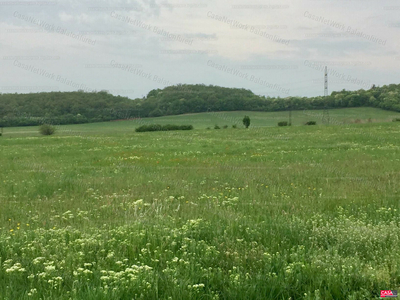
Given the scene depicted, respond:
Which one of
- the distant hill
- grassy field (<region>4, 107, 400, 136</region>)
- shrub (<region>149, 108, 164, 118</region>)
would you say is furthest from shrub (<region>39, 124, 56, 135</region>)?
shrub (<region>149, 108, 164, 118</region>)

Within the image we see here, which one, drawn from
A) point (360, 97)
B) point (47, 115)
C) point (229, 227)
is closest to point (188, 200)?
point (229, 227)

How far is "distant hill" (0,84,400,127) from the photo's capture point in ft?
329

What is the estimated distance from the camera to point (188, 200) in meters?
9.25

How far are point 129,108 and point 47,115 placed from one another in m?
24.4

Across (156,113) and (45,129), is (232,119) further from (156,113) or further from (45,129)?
(45,129)

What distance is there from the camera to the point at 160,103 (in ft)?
381

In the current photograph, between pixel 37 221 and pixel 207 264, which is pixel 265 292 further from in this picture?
pixel 37 221

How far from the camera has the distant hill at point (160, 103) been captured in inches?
3947

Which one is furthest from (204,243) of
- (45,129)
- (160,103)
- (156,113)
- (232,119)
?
(160,103)

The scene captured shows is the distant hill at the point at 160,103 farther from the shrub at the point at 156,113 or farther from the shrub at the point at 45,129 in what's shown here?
the shrub at the point at 45,129

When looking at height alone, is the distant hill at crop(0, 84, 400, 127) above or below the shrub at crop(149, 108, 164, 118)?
above

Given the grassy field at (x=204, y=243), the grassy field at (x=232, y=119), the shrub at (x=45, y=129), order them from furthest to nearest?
the grassy field at (x=232, y=119) < the shrub at (x=45, y=129) < the grassy field at (x=204, y=243)

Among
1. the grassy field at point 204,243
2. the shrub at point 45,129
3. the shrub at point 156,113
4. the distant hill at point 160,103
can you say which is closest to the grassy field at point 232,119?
the distant hill at point 160,103

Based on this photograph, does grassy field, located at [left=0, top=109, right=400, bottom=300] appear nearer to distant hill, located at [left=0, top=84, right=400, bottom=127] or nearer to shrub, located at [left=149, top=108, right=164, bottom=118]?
distant hill, located at [left=0, top=84, right=400, bottom=127]
